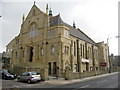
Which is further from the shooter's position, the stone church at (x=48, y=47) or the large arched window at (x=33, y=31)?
the large arched window at (x=33, y=31)

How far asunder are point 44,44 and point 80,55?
11304mm

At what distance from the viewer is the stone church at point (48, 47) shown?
3478 cm

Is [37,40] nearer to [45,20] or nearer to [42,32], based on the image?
[42,32]

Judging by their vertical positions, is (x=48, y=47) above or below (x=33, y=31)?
below

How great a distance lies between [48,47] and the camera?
37.2m

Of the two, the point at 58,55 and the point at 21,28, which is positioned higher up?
the point at 21,28

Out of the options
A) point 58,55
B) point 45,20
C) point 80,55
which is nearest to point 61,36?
point 58,55

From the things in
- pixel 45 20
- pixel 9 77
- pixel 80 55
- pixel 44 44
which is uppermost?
pixel 45 20

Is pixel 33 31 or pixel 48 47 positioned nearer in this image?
pixel 48 47

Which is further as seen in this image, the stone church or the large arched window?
the large arched window

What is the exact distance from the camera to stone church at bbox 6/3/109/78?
3478 cm

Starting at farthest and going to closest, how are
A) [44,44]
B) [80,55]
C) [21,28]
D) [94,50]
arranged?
1. [94,50]
2. [21,28]
3. [80,55]
4. [44,44]

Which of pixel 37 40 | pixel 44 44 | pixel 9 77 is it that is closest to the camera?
pixel 9 77

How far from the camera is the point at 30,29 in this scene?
4350 cm
